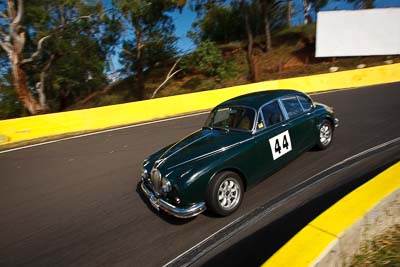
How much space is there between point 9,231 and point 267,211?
4007mm

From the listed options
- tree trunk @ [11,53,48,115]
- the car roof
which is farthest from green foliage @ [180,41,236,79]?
the car roof

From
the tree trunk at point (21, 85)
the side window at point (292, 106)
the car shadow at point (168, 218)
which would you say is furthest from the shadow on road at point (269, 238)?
the tree trunk at point (21, 85)

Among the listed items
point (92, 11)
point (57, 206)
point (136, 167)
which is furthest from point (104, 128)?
point (92, 11)

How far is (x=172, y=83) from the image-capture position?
2998cm

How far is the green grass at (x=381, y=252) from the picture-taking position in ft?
8.53

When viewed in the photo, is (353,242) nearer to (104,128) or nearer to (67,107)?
(104,128)

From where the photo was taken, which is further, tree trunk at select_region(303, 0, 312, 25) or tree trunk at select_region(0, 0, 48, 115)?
tree trunk at select_region(303, 0, 312, 25)

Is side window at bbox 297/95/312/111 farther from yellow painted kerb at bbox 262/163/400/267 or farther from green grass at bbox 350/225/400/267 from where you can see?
green grass at bbox 350/225/400/267

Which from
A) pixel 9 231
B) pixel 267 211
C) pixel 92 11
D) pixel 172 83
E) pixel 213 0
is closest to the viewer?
pixel 267 211

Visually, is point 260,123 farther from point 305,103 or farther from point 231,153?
point 305,103

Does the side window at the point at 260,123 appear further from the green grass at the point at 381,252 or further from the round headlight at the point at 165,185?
the green grass at the point at 381,252

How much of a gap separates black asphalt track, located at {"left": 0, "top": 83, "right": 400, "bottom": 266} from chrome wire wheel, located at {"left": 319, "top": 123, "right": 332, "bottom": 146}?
0.62ft

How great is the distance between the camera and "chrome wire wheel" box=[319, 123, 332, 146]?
5.88 m

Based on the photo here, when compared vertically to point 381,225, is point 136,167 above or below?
below
